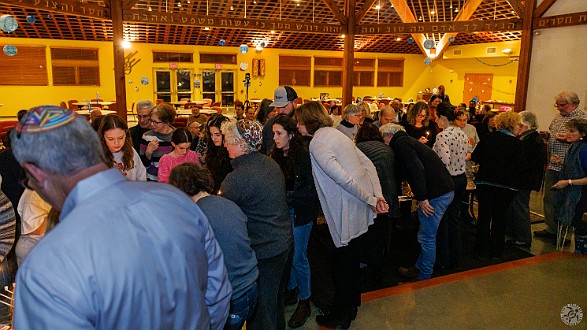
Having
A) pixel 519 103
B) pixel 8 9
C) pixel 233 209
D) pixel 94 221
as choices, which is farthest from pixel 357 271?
pixel 8 9

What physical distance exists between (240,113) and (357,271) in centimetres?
528

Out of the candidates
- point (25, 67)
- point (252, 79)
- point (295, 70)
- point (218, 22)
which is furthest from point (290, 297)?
point (295, 70)

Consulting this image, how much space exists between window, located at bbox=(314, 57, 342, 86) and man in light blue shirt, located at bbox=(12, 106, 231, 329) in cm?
1900

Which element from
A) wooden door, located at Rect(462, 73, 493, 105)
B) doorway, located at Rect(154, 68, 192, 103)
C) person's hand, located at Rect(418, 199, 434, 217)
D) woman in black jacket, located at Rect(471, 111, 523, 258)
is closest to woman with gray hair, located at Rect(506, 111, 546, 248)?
woman in black jacket, located at Rect(471, 111, 523, 258)

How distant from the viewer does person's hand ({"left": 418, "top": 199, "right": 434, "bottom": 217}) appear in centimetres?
385

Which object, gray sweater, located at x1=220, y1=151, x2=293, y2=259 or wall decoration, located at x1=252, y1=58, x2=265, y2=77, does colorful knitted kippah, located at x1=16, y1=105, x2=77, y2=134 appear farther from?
wall decoration, located at x1=252, y1=58, x2=265, y2=77

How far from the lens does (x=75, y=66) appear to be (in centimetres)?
1628

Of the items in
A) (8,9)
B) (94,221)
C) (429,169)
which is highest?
(8,9)

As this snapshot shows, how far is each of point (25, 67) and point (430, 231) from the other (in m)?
16.3

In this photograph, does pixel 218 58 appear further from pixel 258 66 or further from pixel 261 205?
pixel 261 205

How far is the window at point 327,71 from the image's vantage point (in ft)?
64.4

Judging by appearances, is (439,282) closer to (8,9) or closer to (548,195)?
(548,195)

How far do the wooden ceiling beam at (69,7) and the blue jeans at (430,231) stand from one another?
603cm

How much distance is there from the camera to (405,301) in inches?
144
